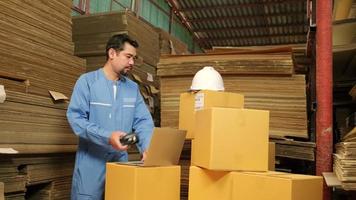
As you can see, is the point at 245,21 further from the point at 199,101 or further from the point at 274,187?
the point at 274,187

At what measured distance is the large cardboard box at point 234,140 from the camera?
2.32 metres

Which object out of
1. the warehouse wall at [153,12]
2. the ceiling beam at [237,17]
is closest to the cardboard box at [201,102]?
the warehouse wall at [153,12]

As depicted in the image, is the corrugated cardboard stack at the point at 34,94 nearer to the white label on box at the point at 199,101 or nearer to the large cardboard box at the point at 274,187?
the white label on box at the point at 199,101

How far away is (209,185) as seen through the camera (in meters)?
2.41

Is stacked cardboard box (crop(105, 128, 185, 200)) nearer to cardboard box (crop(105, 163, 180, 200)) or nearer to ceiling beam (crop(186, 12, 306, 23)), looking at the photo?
cardboard box (crop(105, 163, 180, 200))

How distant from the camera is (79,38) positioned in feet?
15.6

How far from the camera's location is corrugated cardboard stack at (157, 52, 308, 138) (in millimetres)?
3381

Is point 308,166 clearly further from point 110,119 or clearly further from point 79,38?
point 79,38

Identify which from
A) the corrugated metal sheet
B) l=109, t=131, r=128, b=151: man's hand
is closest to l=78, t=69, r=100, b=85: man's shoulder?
l=109, t=131, r=128, b=151: man's hand

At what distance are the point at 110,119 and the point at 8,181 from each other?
Answer: 89 centimetres

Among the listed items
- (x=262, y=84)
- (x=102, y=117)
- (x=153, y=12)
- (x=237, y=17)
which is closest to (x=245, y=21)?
(x=237, y=17)

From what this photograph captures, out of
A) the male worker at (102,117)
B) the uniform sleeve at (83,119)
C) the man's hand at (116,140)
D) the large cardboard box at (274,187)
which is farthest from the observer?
the male worker at (102,117)

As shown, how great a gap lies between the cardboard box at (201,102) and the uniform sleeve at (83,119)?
0.63m

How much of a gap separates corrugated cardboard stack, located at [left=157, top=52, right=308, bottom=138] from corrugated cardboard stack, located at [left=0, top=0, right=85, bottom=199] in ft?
3.28
